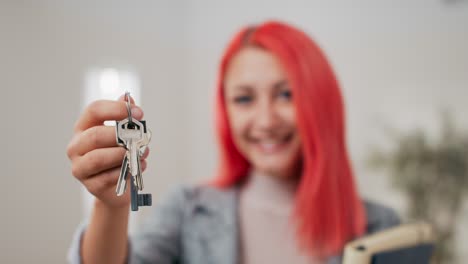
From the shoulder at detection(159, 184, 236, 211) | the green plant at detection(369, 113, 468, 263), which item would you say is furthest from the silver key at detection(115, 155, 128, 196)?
the green plant at detection(369, 113, 468, 263)

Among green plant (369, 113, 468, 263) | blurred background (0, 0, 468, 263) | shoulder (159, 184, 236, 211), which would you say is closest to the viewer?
shoulder (159, 184, 236, 211)

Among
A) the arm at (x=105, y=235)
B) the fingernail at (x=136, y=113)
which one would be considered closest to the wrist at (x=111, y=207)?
the arm at (x=105, y=235)

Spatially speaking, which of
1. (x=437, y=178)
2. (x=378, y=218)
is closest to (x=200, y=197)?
(x=378, y=218)

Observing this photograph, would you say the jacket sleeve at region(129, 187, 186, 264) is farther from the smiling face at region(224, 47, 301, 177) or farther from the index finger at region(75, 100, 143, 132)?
the index finger at region(75, 100, 143, 132)

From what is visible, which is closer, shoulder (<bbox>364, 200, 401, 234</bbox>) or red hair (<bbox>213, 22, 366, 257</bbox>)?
red hair (<bbox>213, 22, 366, 257</bbox>)

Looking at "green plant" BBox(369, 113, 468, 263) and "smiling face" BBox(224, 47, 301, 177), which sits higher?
"smiling face" BBox(224, 47, 301, 177)

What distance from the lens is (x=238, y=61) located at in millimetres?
862

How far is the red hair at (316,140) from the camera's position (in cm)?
80

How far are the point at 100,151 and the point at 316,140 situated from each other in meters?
0.51

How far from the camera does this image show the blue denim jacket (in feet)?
2.76

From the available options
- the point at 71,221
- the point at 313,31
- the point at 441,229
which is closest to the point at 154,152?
the point at 71,221

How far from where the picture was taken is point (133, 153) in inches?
14.6

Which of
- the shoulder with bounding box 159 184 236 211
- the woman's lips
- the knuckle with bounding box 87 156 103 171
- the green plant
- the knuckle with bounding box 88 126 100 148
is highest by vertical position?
the knuckle with bounding box 88 126 100 148

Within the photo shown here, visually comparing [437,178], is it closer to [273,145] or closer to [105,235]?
[273,145]
